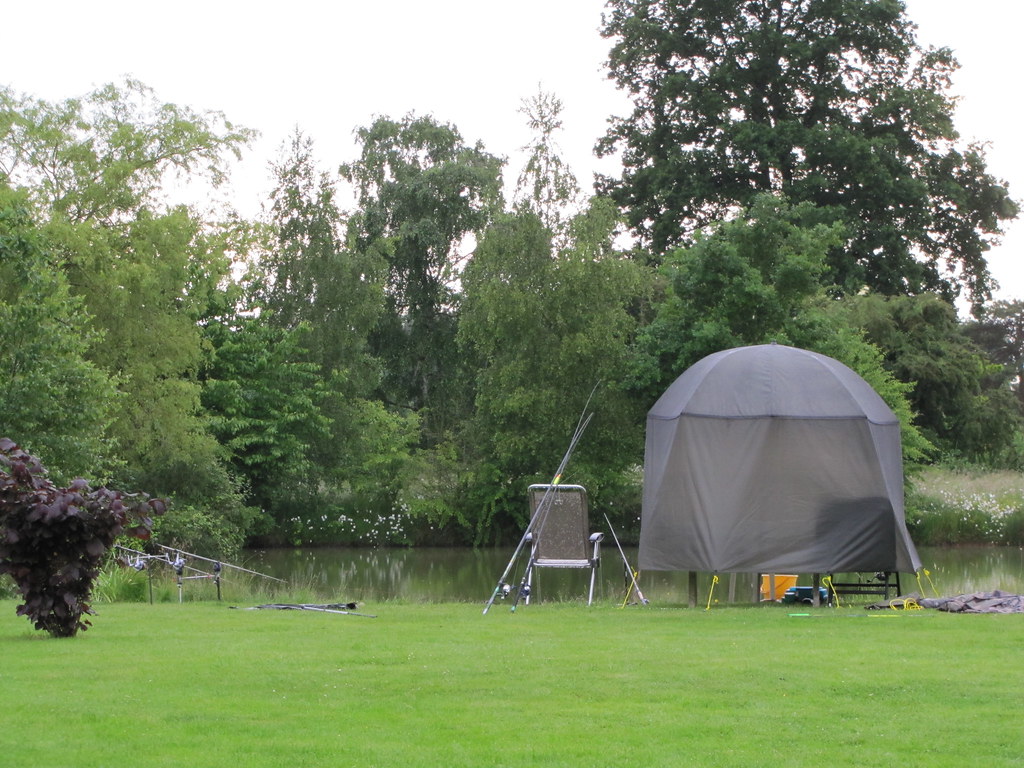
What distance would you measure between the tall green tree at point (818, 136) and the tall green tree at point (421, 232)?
5.92 metres

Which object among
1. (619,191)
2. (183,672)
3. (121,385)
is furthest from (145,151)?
(183,672)

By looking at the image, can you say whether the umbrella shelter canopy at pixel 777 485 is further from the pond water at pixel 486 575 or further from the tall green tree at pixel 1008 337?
the tall green tree at pixel 1008 337

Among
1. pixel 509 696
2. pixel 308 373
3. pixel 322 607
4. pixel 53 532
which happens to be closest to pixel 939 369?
pixel 308 373

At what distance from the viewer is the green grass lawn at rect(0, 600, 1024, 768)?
536cm

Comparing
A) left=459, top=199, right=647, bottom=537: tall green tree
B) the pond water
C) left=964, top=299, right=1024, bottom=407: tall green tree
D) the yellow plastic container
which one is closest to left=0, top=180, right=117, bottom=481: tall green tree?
the pond water

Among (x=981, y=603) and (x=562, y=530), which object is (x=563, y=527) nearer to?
(x=562, y=530)

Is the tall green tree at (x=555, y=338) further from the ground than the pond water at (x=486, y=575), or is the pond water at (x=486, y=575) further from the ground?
the tall green tree at (x=555, y=338)

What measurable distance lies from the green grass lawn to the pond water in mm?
6240

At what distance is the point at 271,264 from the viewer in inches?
1407

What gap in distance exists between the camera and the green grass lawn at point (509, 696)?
5.36 metres

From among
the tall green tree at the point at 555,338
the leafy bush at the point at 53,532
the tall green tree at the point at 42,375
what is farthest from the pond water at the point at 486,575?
the leafy bush at the point at 53,532

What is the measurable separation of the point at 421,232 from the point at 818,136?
39.5 feet

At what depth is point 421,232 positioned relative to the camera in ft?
122

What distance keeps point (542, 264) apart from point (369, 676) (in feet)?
57.3
